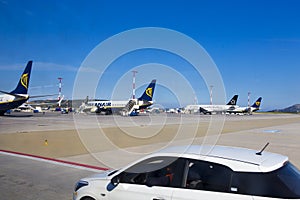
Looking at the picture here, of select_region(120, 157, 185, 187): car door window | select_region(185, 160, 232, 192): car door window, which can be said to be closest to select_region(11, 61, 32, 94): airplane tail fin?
select_region(120, 157, 185, 187): car door window

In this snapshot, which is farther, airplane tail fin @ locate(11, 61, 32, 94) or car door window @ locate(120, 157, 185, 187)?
airplane tail fin @ locate(11, 61, 32, 94)

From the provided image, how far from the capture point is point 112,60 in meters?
7.25

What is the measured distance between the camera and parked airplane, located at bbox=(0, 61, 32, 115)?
1603 inches

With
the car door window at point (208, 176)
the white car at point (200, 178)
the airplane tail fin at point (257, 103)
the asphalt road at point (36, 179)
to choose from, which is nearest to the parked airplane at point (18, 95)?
the asphalt road at point (36, 179)

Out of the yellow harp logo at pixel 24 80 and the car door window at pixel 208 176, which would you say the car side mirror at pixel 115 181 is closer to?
the car door window at pixel 208 176

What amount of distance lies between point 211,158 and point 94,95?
4.64 metres

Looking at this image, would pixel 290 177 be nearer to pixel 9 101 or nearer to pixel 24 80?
pixel 9 101

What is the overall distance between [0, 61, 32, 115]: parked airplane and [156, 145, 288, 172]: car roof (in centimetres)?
4186

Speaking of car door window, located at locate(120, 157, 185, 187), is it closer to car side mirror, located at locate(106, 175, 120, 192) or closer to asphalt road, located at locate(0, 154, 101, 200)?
car side mirror, located at locate(106, 175, 120, 192)

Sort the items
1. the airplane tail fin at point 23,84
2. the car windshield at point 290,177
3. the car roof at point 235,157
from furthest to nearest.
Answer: the airplane tail fin at point 23,84, the car roof at point 235,157, the car windshield at point 290,177

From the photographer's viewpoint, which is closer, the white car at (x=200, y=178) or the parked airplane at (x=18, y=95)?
the white car at (x=200, y=178)

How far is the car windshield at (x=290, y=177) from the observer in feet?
10.2

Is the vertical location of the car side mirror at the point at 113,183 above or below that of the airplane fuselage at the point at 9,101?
below

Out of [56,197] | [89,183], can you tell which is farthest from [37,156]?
[89,183]
